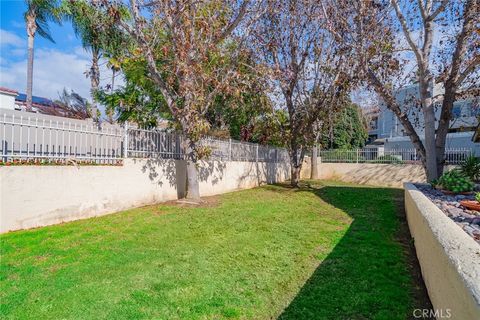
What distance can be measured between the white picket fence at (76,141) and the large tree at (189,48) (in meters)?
0.97

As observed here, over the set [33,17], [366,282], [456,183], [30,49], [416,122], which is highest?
[33,17]

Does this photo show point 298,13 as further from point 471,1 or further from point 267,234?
point 267,234

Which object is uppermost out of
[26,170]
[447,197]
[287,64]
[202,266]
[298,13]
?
[298,13]

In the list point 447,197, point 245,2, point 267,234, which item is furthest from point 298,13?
point 267,234

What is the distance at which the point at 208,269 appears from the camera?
4402 millimetres

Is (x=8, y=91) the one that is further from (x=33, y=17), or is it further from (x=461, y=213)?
(x=461, y=213)

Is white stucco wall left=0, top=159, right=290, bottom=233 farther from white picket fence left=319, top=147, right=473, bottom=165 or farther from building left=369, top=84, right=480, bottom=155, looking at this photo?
white picket fence left=319, top=147, right=473, bottom=165

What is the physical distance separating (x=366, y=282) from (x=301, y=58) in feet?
35.3

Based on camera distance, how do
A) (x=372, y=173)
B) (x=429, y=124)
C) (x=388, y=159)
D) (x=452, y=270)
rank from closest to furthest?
(x=452, y=270), (x=429, y=124), (x=388, y=159), (x=372, y=173)

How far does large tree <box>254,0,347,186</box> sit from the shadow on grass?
7.42m

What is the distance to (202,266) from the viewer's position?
4512mm

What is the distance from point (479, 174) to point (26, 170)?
39.1 feet

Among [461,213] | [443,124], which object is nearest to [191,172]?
[461,213]

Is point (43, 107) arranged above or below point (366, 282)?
above
